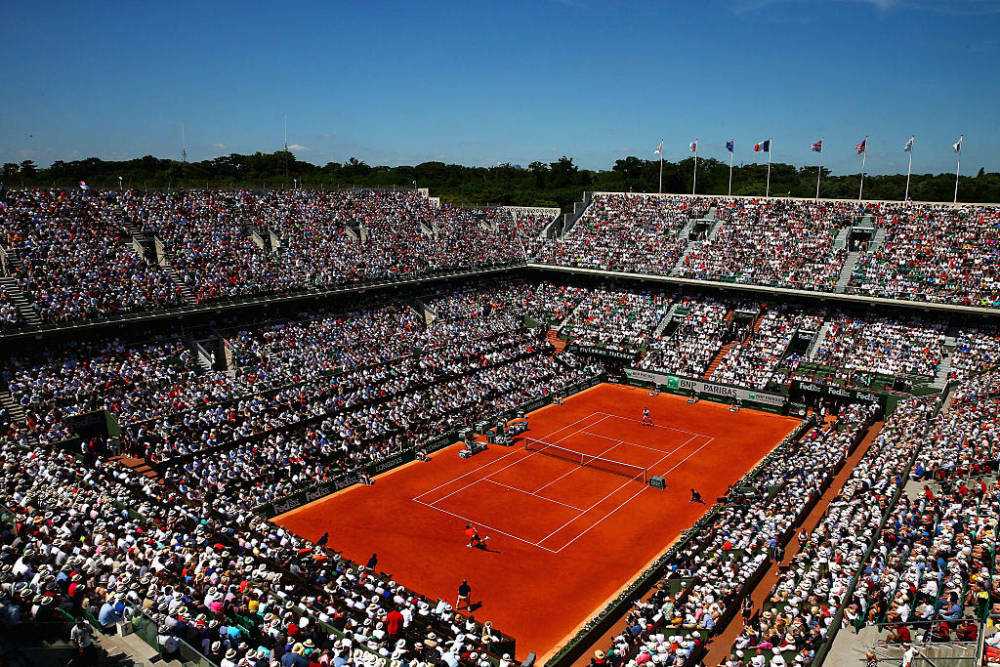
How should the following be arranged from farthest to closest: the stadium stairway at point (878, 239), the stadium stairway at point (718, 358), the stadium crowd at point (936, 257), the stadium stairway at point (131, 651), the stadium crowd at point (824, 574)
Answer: the stadium stairway at point (878, 239) < the stadium stairway at point (718, 358) < the stadium crowd at point (936, 257) < the stadium crowd at point (824, 574) < the stadium stairway at point (131, 651)

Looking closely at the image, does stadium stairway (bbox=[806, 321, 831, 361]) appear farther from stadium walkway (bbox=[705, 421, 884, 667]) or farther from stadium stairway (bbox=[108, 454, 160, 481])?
stadium stairway (bbox=[108, 454, 160, 481])

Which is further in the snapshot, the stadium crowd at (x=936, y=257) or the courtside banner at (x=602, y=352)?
the courtside banner at (x=602, y=352)

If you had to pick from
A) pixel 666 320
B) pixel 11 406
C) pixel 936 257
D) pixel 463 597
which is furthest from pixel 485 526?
pixel 936 257

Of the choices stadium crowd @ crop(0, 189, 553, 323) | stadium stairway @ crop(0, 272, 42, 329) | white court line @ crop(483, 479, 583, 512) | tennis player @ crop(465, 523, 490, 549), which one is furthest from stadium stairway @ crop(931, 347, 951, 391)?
stadium stairway @ crop(0, 272, 42, 329)

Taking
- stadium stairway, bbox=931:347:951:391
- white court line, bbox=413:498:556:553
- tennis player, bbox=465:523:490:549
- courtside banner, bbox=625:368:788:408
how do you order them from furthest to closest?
courtside banner, bbox=625:368:788:408 < stadium stairway, bbox=931:347:951:391 < white court line, bbox=413:498:556:553 < tennis player, bbox=465:523:490:549

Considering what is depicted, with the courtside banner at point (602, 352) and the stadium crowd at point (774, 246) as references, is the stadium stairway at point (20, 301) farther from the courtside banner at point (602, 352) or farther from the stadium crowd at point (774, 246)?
the stadium crowd at point (774, 246)

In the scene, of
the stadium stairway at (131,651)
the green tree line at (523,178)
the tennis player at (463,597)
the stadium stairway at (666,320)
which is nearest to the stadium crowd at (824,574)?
the tennis player at (463,597)
